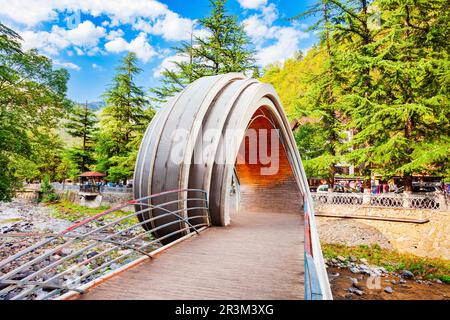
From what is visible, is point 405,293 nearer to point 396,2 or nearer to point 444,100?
point 444,100

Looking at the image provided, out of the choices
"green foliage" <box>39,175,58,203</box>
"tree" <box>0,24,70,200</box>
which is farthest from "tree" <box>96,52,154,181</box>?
"green foliage" <box>39,175,58,203</box>

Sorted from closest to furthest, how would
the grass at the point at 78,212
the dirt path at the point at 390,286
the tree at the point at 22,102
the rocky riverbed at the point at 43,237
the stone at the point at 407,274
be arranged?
the dirt path at the point at 390,286 → the stone at the point at 407,274 → the rocky riverbed at the point at 43,237 → the tree at the point at 22,102 → the grass at the point at 78,212

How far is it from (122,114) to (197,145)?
65.0 ft

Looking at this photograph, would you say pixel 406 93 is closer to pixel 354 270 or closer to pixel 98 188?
pixel 354 270

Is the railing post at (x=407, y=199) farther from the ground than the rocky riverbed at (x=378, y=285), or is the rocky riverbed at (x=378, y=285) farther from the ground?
the railing post at (x=407, y=199)

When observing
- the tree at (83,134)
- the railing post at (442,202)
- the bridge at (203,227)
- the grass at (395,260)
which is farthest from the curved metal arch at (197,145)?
the tree at (83,134)

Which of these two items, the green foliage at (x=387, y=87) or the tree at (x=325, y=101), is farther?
the tree at (x=325, y=101)

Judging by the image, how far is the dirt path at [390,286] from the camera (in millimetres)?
9570

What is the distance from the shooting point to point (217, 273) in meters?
3.50

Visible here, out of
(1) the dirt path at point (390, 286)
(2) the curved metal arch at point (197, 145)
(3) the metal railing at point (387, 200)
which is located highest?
(2) the curved metal arch at point (197, 145)

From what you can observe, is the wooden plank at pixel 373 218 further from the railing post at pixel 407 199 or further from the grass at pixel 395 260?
the grass at pixel 395 260

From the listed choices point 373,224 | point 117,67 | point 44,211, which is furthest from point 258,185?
point 44,211

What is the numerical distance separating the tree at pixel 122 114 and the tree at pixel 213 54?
21.1ft
